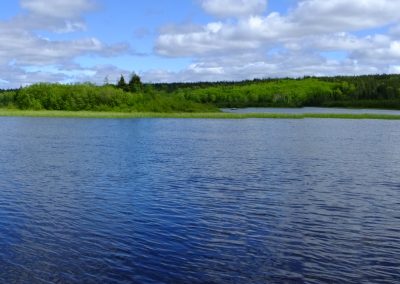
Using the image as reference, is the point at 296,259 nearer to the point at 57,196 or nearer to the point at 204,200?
the point at 204,200

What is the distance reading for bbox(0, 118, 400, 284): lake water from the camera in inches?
650

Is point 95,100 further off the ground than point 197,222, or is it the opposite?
point 95,100

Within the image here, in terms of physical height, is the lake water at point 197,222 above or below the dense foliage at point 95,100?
below

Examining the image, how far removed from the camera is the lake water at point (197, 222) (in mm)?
16500

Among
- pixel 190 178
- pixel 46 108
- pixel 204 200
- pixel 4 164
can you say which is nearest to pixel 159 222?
pixel 204 200

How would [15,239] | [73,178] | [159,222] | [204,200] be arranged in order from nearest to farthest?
[15,239] < [159,222] < [204,200] < [73,178]

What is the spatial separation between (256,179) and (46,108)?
163 metres

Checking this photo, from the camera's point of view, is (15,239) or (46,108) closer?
(15,239)

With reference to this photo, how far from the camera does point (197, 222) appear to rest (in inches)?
909

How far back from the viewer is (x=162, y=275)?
629 inches

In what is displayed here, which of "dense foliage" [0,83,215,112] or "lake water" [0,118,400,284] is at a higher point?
"dense foliage" [0,83,215,112]

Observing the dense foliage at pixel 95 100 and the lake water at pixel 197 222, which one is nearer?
the lake water at pixel 197 222

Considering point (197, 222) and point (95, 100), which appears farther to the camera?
point (95, 100)

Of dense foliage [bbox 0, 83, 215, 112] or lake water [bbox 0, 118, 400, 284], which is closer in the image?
lake water [bbox 0, 118, 400, 284]
